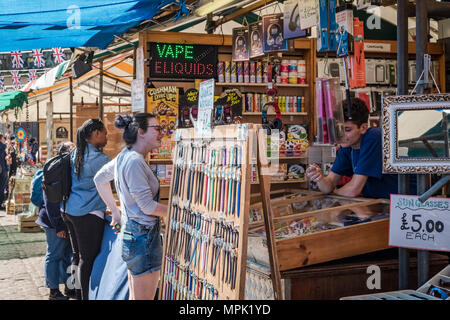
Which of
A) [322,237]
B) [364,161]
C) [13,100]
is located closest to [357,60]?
[364,161]

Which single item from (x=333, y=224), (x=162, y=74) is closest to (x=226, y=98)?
(x=162, y=74)

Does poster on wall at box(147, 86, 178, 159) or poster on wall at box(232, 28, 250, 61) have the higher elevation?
poster on wall at box(232, 28, 250, 61)

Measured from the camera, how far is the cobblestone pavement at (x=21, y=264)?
20.1 ft

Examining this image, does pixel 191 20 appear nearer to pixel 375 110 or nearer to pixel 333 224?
pixel 375 110

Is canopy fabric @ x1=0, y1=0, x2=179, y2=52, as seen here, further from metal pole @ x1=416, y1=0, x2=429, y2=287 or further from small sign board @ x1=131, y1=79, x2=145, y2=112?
metal pole @ x1=416, y1=0, x2=429, y2=287

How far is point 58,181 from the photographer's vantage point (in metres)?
5.05

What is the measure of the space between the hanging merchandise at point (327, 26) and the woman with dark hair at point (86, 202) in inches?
87.1

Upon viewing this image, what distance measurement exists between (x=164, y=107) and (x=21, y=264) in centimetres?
297

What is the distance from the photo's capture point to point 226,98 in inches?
286

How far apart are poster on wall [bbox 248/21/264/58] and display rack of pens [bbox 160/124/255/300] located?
2.78 m

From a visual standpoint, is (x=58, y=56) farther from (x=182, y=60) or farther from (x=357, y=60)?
(x=357, y=60)

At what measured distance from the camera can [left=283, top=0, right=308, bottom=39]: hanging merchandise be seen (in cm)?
484

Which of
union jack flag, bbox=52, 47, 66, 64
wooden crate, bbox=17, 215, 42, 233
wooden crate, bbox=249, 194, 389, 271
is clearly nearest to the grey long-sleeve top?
wooden crate, bbox=249, 194, 389, 271
